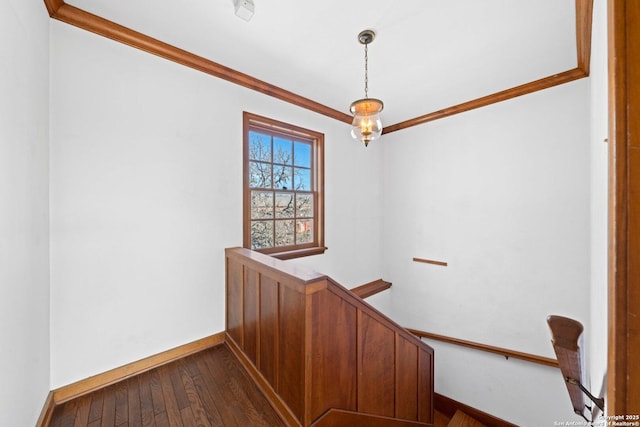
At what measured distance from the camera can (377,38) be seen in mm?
2008

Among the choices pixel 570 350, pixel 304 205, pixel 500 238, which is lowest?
pixel 570 350

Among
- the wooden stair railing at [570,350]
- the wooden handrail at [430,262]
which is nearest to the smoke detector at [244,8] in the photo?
the wooden stair railing at [570,350]

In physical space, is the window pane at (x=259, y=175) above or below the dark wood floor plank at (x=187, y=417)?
above

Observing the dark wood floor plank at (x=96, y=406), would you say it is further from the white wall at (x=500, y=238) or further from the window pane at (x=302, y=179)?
the white wall at (x=500, y=238)

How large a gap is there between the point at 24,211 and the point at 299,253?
7.28ft

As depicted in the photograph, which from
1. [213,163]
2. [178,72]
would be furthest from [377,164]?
[178,72]

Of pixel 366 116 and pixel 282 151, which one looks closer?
pixel 366 116

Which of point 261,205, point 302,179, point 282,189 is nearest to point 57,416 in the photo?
point 261,205

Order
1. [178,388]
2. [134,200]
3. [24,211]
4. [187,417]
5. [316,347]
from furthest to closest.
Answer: [134,200], [178,388], [187,417], [316,347], [24,211]

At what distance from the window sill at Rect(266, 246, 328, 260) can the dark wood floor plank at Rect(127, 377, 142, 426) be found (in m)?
1.46

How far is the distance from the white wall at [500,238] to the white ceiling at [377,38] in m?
0.58

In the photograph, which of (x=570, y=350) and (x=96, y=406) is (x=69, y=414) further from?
(x=570, y=350)

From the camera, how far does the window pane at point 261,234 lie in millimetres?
2697

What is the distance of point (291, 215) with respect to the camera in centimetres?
309
